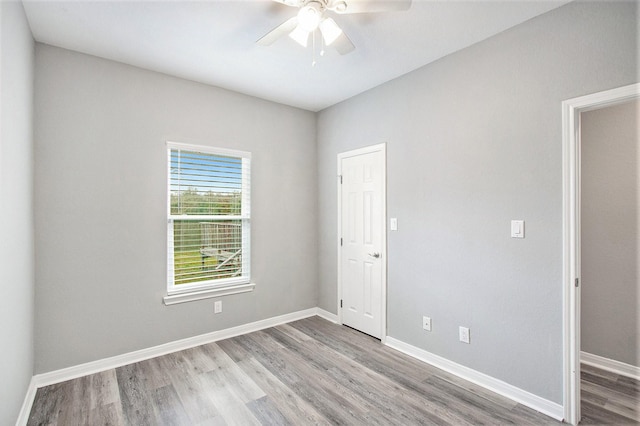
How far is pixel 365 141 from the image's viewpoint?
3484 mm

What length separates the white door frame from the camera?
2004mm

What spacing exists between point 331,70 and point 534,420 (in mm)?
3189

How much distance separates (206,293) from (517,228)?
9.69ft

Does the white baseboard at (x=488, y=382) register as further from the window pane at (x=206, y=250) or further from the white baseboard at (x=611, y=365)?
the window pane at (x=206, y=250)

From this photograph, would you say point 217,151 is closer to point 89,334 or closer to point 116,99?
point 116,99

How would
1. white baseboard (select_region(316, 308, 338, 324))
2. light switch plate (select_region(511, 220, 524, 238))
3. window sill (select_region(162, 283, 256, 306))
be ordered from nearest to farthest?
1. light switch plate (select_region(511, 220, 524, 238))
2. window sill (select_region(162, 283, 256, 306))
3. white baseboard (select_region(316, 308, 338, 324))

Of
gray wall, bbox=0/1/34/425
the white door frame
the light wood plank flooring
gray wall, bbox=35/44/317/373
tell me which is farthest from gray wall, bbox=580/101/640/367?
gray wall, bbox=0/1/34/425

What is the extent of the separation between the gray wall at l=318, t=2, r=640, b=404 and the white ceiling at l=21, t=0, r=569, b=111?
234 mm

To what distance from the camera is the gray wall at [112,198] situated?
2473mm

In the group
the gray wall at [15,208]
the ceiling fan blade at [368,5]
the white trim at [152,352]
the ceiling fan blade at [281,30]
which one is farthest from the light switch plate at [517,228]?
the gray wall at [15,208]

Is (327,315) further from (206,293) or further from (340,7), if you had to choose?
(340,7)

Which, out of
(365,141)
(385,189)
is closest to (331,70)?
(365,141)

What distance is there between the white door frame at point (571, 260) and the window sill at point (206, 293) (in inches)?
114

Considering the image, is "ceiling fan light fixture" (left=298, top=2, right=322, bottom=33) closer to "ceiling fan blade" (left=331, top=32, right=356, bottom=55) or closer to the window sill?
"ceiling fan blade" (left=331, top=32, right=356, bottom=55)
